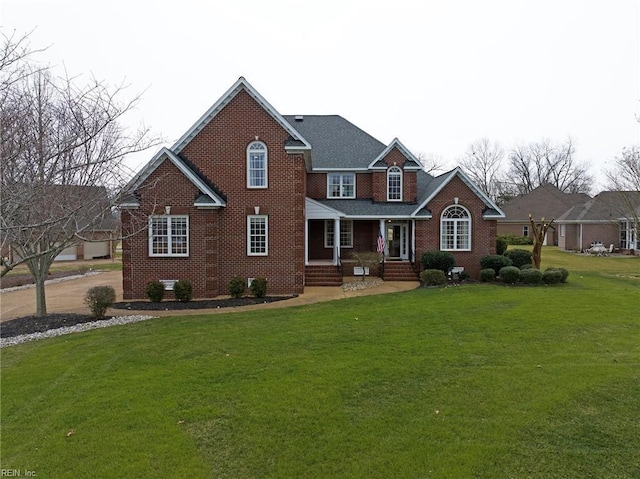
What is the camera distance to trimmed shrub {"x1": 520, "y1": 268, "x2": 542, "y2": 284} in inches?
731

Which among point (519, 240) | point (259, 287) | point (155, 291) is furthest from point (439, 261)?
point (519, 240)

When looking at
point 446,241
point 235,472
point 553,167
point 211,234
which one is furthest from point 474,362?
point 553,167

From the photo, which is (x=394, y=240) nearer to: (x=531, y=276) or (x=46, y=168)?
(x=531, y=276)

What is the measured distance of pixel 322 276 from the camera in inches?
773

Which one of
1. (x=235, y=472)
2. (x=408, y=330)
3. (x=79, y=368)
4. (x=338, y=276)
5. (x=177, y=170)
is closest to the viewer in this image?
(x=235, y=472)

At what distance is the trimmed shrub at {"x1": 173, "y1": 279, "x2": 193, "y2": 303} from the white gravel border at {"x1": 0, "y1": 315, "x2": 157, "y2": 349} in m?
2.32

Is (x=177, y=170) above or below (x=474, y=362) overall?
above

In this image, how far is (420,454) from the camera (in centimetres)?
468

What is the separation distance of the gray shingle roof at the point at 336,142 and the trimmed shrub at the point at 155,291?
11.7 metres

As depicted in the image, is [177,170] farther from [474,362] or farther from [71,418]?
[474,362]

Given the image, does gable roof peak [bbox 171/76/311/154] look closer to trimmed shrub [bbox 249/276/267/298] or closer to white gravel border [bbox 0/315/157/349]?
trimmed shrub [bbox 249/276/267/298]

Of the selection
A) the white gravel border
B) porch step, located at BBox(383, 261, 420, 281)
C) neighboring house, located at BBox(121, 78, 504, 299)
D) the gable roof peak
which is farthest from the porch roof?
the white gravel border

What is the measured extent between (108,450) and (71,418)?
1.26 meters

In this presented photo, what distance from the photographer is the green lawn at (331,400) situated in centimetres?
459
